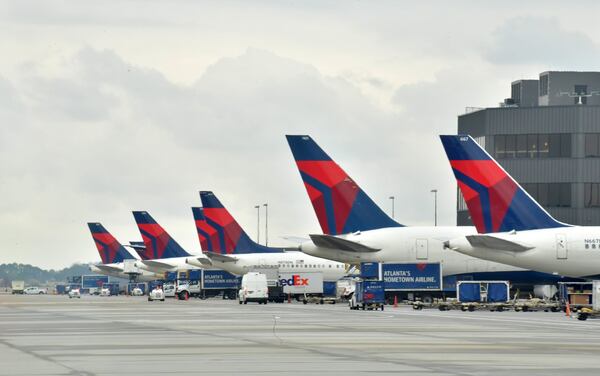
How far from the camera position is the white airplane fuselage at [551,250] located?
78.2 m

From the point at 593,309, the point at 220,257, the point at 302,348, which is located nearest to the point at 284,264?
the point at 220,257

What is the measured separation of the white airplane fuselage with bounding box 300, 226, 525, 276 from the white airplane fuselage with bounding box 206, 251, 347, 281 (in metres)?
39.8

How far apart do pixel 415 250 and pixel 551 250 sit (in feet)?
68.5

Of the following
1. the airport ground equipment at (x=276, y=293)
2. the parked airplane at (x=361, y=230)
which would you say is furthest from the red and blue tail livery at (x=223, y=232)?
the parked airplane at (x=361, y=230)

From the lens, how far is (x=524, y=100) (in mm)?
162125

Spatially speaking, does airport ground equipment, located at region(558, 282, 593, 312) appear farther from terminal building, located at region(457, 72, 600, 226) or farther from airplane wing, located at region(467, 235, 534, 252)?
terminal building, located at region(457, 72, 600, 226)

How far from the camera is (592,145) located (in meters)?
139

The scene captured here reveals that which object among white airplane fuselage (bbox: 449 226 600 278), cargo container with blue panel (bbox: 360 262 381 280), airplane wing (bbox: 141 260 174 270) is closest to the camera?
white airplane fuselage (bbox: 449 226 600 278)

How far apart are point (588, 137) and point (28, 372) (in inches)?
4517

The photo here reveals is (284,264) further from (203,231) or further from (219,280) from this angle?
(203,231)

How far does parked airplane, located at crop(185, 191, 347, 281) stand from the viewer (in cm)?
13912

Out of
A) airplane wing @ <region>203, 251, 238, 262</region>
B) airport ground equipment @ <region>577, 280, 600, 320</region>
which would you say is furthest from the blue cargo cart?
airplane wing @ <region>203, 251, 238, 262</region>

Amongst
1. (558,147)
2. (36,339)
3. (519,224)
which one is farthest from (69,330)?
(558,147)

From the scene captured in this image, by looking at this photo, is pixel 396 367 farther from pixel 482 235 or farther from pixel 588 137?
pixel 588 137
